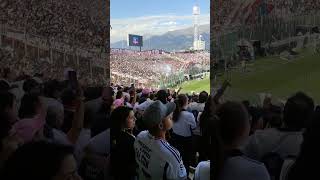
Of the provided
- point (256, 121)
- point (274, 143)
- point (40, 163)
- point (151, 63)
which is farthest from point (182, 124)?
point (151, 63)

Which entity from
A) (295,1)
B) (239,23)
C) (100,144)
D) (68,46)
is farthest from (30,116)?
(239,23)

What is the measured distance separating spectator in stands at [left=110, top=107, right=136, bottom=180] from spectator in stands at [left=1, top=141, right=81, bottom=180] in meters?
1.69

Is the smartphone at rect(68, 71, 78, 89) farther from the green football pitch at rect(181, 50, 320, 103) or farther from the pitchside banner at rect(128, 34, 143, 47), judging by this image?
the pitchside banner at rect(128, 34, 143, 47)

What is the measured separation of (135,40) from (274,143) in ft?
242

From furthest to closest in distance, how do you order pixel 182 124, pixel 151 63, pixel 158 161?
pixel 151 63 < pixel 182 124 < pixel 158 161

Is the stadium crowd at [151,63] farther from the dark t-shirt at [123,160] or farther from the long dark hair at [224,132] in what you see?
the long dark hair at [224,132]

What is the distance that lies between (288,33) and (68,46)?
4.76 m

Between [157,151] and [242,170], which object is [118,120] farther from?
[242,170]

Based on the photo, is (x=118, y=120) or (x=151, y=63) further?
(x=151, y=63)

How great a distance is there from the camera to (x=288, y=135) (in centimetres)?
347

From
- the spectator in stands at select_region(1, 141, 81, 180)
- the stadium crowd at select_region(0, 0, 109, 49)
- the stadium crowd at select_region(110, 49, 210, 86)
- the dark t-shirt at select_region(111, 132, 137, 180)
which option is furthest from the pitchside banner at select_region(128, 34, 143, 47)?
the spectator in stands at select_region(1, 141, 81, 180)

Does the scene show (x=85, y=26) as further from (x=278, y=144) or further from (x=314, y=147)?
→ (x=314, y=147)

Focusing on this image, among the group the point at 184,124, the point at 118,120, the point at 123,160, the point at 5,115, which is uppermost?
the point at 5,115

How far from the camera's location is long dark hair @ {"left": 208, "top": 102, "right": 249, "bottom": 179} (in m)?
2.67
